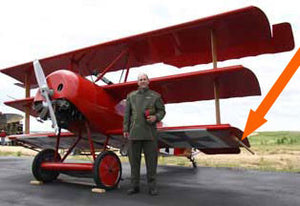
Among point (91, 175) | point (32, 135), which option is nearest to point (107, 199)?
point (91, 175)

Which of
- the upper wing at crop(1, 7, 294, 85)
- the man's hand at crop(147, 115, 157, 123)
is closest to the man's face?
the man's hand at crop(147, 115, 157, 123)

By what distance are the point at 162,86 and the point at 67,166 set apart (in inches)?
90.4

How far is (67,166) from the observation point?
19.5ft

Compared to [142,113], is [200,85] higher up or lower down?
higher up

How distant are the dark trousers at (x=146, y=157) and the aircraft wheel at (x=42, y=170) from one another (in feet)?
7.16

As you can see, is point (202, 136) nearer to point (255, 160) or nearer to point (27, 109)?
point (27, 109)

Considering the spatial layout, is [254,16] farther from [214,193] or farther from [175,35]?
[214,193]

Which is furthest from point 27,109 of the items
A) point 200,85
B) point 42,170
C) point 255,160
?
point 255,160

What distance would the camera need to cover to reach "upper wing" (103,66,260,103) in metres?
5.50

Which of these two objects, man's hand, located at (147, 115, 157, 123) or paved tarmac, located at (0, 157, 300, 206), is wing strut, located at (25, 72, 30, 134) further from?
man's hand, located at (147, 115, 157, 123)

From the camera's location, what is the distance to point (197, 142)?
614 cm

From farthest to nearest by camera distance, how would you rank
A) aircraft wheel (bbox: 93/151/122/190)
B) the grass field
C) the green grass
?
the green grass < the grass field < aircraft wheel (bbox: 93/151/122/190)

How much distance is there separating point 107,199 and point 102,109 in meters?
1.93

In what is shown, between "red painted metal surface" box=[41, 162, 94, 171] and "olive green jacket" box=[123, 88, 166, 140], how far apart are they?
1.06 metres
